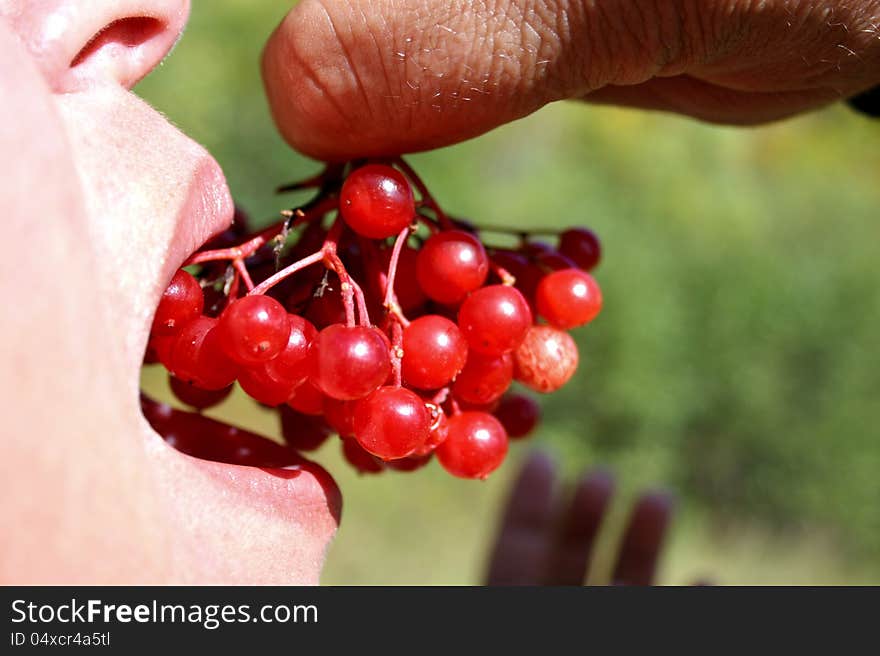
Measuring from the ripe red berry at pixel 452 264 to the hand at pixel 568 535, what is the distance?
3.34 feet

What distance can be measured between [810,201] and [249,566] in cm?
326

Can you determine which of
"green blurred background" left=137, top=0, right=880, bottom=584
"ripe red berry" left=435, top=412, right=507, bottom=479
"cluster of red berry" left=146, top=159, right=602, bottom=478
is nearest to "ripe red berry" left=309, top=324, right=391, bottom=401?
"cluster of red berry" left=146, top=159, right=602, bottom=478

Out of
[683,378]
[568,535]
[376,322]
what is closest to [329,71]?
[376,322]

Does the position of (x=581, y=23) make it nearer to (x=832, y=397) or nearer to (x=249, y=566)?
(x=249, y=566)

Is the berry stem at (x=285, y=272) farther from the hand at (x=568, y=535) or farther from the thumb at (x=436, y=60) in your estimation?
the hand at (x=568, y=535)

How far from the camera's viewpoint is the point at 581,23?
2.36 ft

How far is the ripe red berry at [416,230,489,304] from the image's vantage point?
2.21 ft

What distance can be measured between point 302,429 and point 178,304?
21 centimetres

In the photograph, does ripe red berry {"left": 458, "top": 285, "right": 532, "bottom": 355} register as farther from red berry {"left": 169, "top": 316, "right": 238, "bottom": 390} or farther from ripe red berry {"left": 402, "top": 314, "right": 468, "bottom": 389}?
red berry {"left": 169, "top": 316, "right": 238, "bottom": 390}

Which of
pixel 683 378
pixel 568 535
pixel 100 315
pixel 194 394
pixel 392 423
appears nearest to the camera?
pixel 100 315

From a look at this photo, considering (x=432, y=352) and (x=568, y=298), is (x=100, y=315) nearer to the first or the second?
(x=432, y=352)

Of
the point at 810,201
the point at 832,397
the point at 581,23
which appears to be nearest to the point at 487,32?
the point at 581,23

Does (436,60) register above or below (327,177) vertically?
above

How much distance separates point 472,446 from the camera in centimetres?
71
